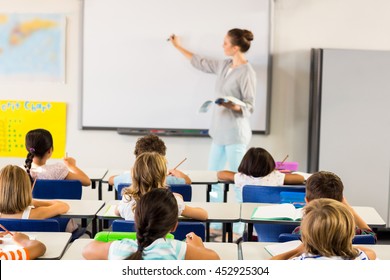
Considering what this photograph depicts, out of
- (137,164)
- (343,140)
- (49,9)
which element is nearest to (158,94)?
(49,9)

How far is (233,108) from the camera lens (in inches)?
238

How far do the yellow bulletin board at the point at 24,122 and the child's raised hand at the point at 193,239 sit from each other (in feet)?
12.5

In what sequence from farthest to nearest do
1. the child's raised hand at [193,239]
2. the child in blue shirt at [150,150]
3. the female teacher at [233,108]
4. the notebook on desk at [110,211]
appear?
the female teacher at [233,108], the child in blue shirt at [150,150], the notebook on desk at [110,211], the child's raised hand at [193,239]

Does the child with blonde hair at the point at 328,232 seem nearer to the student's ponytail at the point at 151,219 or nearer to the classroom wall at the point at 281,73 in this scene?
the student's ponytail at the point at 151,219

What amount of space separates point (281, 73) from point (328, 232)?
13.6 feet

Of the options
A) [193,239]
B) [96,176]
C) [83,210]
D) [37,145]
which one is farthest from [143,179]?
[96,176]

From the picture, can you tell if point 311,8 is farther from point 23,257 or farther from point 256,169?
point 23,257

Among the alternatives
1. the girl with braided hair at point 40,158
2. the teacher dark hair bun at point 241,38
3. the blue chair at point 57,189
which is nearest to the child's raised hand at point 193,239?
the blue chair at point 57,189

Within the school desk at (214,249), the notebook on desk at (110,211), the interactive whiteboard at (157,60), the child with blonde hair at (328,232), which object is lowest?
the school desk at (214,249)

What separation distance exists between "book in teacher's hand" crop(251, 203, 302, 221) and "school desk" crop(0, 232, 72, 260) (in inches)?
43.0

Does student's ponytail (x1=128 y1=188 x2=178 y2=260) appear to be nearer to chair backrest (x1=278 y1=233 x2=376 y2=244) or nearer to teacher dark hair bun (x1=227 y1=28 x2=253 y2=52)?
chair backrest (x1=278 y1=233 x2=376 y2=244)

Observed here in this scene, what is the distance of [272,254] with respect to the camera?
3.09 metres

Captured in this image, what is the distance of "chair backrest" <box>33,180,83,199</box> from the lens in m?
4.48

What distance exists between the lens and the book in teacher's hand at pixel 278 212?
3805 millimetres
